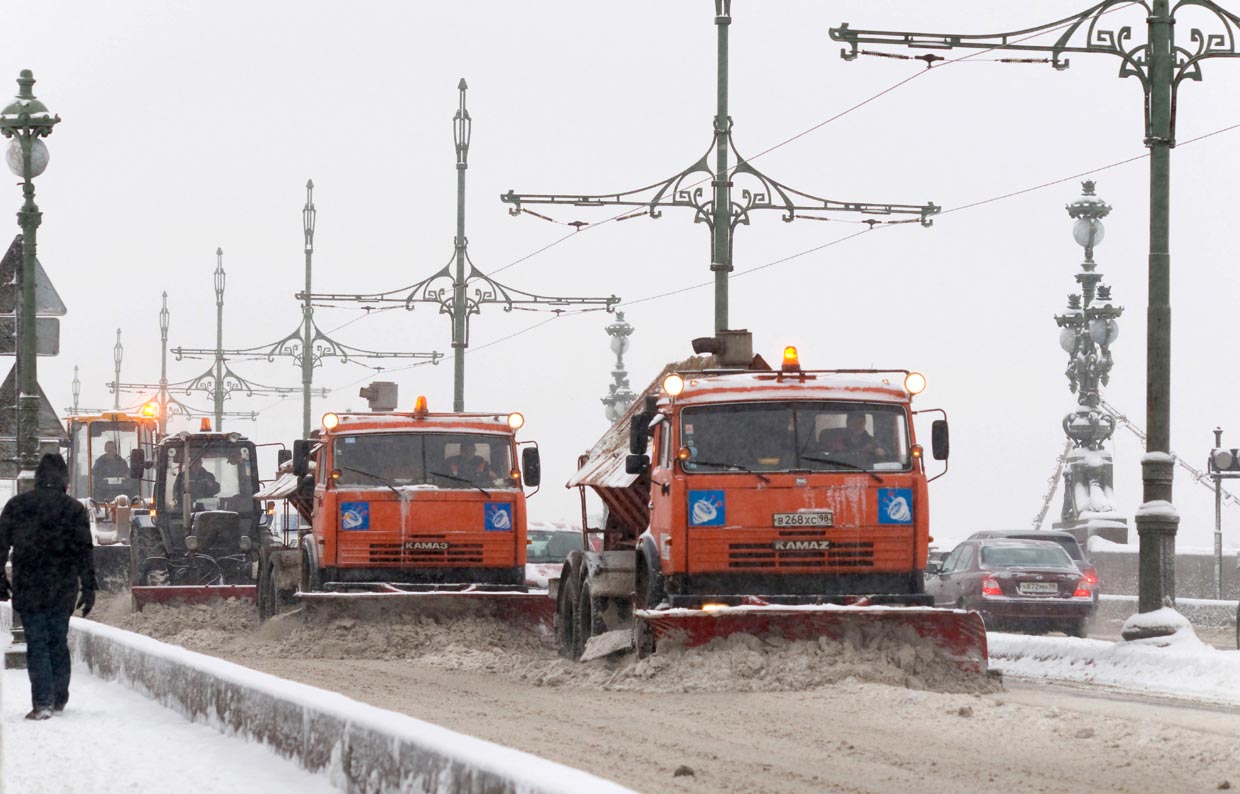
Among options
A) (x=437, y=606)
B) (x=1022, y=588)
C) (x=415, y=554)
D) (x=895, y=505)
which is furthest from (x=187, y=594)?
(x=895, y=505)

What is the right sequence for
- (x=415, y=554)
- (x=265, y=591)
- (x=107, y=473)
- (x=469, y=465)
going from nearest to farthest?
1. (x=415, y=554)
2. (x=469, y=465)
3. (x=265, y=591)
4. (x=107, y=473)

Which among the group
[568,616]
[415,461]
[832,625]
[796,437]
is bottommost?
[568,616]

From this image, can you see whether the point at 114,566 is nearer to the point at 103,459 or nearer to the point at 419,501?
the point at 103,459

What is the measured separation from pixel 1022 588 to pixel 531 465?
7.70m

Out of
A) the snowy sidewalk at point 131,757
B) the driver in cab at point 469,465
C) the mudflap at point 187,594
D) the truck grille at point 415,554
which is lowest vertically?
the mudflap at point 187,594

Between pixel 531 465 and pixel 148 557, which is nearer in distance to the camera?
pixel 531 465

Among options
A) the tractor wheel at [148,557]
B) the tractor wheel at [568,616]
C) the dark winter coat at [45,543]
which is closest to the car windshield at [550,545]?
the tractor wheel at [148,557]

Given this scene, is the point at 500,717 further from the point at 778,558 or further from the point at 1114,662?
the point at 1114,662

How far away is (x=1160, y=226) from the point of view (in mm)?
18031

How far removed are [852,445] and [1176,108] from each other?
461cm

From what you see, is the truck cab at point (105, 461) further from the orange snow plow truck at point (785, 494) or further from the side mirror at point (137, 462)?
the orange snow plow truck at point (785, 494)

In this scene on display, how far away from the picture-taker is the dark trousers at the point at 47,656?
13625 millimetres

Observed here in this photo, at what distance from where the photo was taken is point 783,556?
1611 cm

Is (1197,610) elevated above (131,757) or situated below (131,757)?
below
